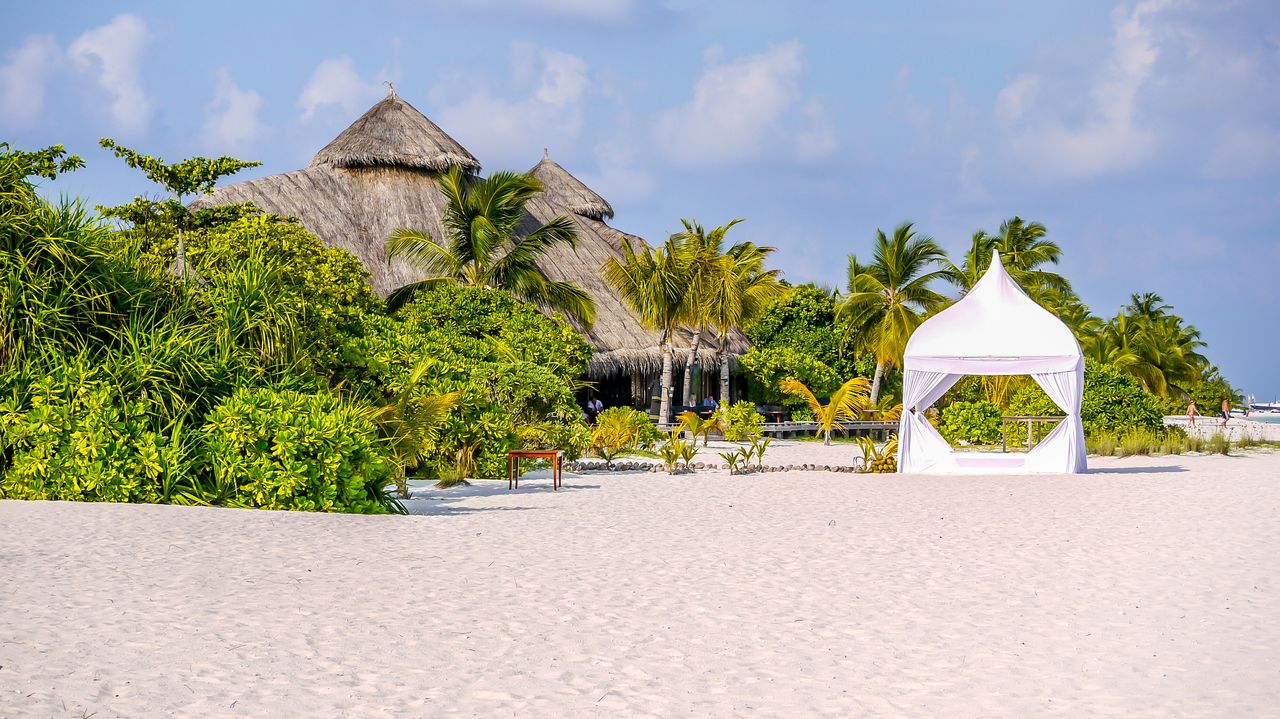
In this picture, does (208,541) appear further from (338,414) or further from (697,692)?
(697,692)

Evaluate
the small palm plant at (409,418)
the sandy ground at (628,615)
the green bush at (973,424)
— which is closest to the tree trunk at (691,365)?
the green bush at (973,424)

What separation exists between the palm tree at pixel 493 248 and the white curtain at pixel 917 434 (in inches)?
387

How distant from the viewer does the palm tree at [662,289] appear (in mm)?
27078

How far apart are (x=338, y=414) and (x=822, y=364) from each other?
2237 cm

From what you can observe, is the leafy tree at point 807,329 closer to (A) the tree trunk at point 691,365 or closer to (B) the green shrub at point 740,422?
(A) the tree trunk at point 691,365

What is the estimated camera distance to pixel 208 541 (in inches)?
317

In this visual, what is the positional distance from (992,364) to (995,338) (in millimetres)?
404

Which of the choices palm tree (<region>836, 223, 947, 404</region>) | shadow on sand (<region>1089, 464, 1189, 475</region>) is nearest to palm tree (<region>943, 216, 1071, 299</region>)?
palm tree (<region>836, 223, 947, 404</region>)

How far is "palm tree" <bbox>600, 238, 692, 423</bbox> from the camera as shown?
27.1m

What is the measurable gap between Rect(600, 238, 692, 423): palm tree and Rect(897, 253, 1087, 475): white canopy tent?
9.67 metres

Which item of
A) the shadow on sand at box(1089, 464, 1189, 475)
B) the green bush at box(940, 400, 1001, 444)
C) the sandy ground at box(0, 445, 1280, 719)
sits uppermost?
the green bush at box(940, 400, 1001, 444)

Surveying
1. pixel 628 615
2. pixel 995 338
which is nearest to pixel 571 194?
pixel 995 338

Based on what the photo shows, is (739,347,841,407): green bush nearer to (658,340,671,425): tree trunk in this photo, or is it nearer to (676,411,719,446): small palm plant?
(658,340,671,425): tree trunk

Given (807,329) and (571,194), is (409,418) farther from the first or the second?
(571,194)
